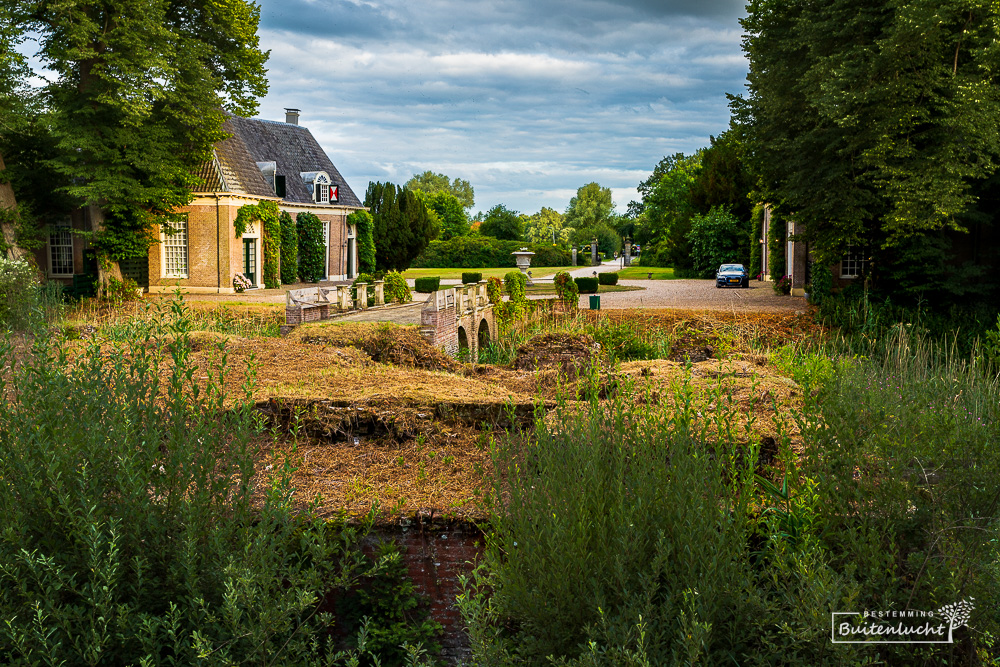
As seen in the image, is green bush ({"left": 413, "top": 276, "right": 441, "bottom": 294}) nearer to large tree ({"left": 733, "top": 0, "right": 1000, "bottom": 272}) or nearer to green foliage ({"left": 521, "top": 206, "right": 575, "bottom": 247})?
large tree ({"left": 733, "top": 0, "right": 1000, "bottom": 272})

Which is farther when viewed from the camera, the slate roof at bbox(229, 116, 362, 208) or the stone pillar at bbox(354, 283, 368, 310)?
the slate roof at bbox(229, 116, 362, 208)

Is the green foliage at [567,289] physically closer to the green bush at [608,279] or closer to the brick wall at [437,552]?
the green bush at [608,279]

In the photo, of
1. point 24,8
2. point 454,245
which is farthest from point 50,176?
point 454,245

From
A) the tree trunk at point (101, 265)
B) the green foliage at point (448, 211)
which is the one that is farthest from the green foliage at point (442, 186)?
the tree trunk at point (101, 265)

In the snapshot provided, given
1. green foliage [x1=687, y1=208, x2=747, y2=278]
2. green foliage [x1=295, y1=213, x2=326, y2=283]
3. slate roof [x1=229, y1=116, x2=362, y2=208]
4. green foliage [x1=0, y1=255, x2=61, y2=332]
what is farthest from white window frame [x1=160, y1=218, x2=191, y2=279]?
green foliage [x1=687, y1=208, x2=747, y2=278]

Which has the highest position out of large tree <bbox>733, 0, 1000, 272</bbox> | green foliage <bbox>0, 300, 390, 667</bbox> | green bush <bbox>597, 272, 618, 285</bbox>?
large tree <bbox>733, 0, 1000, 272</bbox>

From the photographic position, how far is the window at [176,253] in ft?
89.7

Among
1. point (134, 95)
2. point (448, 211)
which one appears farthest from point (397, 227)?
point (448, 211)

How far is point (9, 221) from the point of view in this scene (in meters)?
22.1

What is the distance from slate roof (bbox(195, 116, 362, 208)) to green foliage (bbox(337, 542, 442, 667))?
25003 millimetres

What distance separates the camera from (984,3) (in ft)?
47.5

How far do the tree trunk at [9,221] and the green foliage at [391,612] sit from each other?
70.8ft

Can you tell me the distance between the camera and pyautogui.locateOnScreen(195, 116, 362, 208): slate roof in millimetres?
27461

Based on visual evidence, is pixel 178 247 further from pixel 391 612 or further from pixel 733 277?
pixel 391 612
